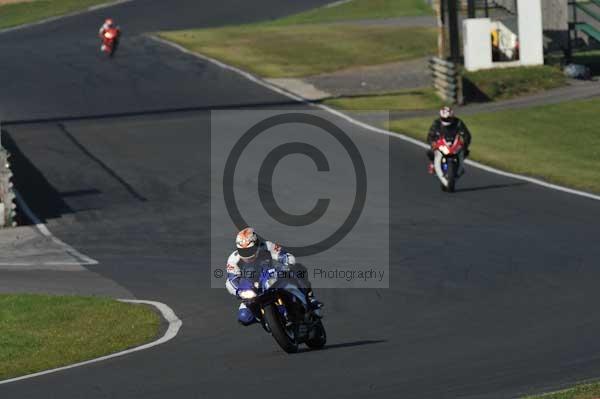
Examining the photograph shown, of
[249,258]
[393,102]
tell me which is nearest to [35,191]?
[393,102]

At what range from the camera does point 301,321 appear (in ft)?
49.4

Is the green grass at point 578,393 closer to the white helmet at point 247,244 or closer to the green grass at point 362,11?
the white helmet at point 247,244

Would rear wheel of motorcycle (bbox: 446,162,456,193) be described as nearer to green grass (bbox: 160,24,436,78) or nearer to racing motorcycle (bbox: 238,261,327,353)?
racing motorcycle (bbox: 238,261,327,353)

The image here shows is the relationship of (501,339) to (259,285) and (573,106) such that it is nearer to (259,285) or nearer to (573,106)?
(259,285)

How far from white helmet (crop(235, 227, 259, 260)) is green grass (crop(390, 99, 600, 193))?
14798 millimetres

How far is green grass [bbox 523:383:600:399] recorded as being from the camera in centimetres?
1104

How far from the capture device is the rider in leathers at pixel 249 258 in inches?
587

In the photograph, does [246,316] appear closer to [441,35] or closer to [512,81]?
[512,81]

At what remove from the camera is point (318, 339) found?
1545 centimetres

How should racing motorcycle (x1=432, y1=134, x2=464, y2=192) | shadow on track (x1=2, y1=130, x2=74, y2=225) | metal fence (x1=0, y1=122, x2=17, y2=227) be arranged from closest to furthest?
1. metal fence (x1=0, y1=122, x2=17, y2=227)
2. racing motorcycle (x1=432, y1=134, x2=464, y2=192)
3. shadow on track (x1=2, y1=130, x2=74, y2=225)

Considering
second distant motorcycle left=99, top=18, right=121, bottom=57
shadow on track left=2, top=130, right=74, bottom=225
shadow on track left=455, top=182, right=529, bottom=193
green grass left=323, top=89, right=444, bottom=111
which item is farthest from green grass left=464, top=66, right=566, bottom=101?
second distant motorcycle left=99, top=18, right=121, bottom=57

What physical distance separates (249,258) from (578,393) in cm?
488

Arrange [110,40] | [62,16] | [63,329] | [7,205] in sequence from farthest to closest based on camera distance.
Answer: [62,16] → [110,40] → [7,205] → [63,329]

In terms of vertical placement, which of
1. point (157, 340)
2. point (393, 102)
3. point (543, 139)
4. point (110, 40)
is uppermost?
point (110, 40)
